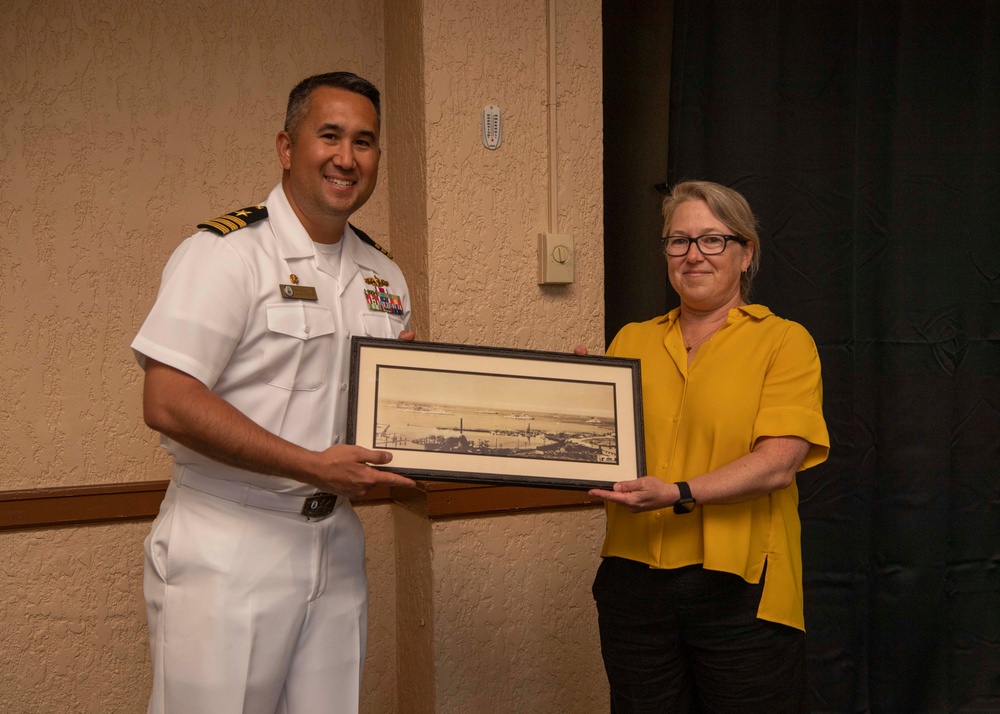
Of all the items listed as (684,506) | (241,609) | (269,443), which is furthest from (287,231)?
(684,506)

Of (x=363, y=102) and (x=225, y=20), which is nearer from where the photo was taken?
(x=363, y=102)

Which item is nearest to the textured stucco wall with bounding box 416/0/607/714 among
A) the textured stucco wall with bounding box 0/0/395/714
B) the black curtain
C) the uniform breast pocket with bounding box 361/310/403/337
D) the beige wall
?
the beige wall

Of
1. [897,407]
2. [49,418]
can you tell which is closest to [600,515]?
[897,407]

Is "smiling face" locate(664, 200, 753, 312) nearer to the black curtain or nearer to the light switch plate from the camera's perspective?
the light switch plate

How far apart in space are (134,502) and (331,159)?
3.90 ft

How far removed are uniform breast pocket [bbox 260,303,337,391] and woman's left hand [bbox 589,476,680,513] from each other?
23.0 inches

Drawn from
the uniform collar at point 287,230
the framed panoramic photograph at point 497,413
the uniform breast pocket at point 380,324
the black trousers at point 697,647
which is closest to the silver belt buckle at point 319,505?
the framed panoramic photograph at point 497,413

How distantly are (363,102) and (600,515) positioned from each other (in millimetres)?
1346

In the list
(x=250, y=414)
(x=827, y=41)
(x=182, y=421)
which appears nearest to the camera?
(x=182, y=421)

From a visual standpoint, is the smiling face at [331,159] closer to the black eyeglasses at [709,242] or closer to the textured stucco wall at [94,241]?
the black eyeglasses at [709,242]

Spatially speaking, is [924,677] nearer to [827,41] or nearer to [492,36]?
[827,41]

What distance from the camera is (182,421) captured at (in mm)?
1483

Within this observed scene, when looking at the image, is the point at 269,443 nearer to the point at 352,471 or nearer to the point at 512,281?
the point at 352,471

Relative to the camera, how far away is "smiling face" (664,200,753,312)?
5.78 feet
